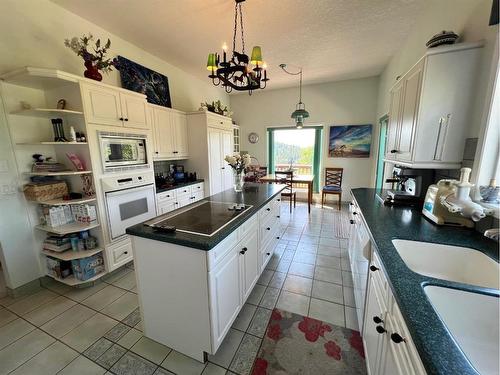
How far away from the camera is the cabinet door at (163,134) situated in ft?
10.8

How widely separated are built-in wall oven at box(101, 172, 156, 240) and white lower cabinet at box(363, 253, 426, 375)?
2.55 meters

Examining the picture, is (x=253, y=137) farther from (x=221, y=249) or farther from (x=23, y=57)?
(x=221, y=249)

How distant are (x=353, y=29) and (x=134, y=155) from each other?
326 centimetres

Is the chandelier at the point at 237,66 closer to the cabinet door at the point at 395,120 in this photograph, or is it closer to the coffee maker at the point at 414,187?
the cabinet door at the point at 395,120

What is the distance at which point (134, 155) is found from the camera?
2598mm

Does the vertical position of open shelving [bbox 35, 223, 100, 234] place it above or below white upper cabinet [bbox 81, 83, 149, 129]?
below

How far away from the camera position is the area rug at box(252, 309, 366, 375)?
1401mm

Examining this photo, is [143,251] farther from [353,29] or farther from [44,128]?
[353,29]

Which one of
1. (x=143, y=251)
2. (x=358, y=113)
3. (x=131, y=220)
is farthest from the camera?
(x=358, y=113)

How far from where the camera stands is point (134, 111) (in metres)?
2.56

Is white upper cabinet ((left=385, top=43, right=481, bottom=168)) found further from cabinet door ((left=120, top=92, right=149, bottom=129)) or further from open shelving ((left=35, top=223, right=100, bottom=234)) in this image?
open shelving ((left=35, top=223, right=100, bottom=234))

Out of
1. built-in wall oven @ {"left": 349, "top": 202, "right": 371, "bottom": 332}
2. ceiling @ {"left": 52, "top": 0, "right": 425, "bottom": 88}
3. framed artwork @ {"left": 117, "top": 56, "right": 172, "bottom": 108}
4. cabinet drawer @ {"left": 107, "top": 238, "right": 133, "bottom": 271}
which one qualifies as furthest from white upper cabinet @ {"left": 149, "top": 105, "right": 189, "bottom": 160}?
built-in wall oven @ {"left": 349, "top": 202, "right": 371, "bottom": 332}

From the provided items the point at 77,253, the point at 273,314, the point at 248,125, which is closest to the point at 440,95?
the point at 273,314

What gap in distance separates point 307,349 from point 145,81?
3.94 metres
